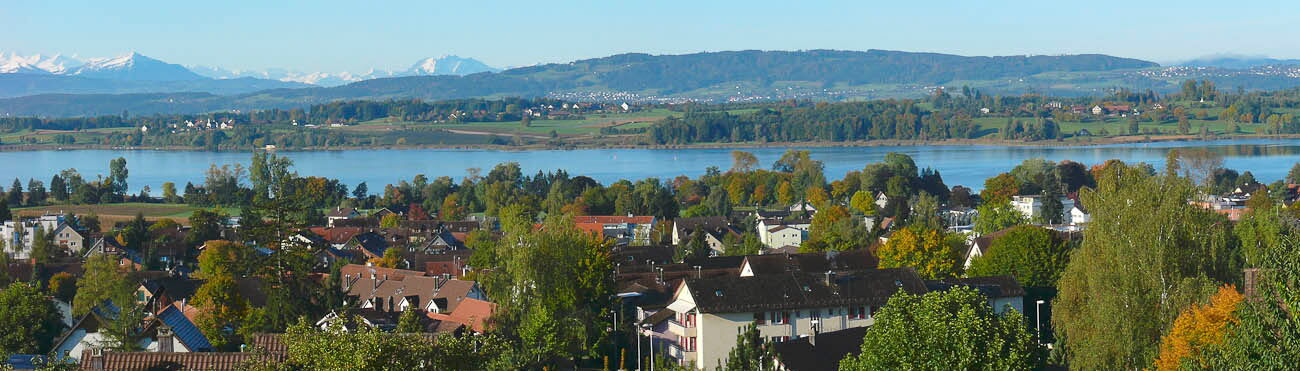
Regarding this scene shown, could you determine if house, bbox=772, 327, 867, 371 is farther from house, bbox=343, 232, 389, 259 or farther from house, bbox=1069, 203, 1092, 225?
house, bbox=1069, 203, 1092, 225

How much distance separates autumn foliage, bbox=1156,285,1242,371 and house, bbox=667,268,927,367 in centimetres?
510

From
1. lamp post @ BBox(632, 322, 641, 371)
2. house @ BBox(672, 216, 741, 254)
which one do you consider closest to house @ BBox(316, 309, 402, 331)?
lamp post @ BBox(632, 322, 641, 371)

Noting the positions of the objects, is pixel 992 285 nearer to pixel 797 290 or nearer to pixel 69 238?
pixel 797 290

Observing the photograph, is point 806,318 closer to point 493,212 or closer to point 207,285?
point 207,285

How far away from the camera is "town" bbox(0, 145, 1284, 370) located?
8.47 m

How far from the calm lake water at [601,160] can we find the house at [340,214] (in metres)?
15.6

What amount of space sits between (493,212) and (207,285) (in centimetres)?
2317

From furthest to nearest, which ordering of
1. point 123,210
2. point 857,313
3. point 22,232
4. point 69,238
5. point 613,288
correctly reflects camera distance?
point 123,210 < point 69,238 < point 22,232 < point 613,288 < point 857,313

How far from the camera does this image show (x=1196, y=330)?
979 centimetres

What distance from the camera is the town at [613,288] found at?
8469 millimetres

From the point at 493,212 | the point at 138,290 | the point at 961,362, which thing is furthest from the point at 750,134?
the point at 961,362

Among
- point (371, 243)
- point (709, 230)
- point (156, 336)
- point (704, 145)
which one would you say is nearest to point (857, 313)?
point (156, 336)

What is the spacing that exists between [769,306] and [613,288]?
2.33 meters

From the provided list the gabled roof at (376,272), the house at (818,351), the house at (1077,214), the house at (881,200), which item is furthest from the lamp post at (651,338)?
the house at (881,200)
